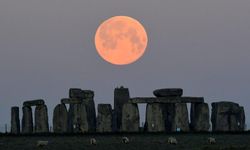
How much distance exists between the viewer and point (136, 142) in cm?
4684

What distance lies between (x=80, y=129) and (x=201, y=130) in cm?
867

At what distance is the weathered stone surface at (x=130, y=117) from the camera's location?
206 ft

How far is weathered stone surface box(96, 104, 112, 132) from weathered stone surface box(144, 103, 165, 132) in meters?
2.73

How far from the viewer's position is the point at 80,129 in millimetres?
63969

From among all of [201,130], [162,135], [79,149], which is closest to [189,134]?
[162,135]

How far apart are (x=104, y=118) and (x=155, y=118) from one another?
369 centimetres

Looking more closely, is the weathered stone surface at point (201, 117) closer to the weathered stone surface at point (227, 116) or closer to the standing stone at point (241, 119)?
the weathered stone surface at point (227, 116)

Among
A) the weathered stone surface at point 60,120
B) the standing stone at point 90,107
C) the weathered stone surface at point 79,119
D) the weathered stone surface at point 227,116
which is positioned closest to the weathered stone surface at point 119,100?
the standing stone at point 90,107

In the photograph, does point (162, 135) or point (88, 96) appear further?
point (88, 96)

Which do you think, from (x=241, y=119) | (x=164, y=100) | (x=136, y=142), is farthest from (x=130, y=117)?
(x=136, y=142)

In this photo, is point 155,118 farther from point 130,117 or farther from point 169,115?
point 130,117

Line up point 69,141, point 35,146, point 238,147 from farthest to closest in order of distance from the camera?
point 69,141, point 35,146, point 238,147

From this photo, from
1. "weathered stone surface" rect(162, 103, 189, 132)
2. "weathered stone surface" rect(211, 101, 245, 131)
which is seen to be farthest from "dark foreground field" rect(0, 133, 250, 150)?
"weathered stone surface" rect(211, 101, 245, 131)

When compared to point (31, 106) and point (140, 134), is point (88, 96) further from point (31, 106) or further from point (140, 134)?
point (140, 134)
